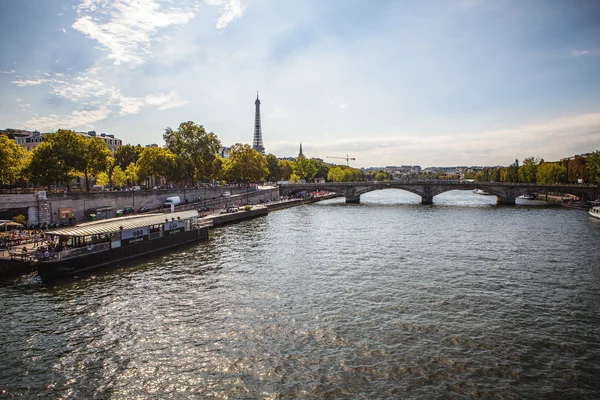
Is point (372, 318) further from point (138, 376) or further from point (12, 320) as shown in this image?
point (12, 320)

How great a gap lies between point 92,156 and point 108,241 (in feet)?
82.0

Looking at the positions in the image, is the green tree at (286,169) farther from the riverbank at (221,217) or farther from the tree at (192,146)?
the tree at (192,146)

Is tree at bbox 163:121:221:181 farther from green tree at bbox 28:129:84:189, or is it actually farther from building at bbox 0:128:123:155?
building at bbox 0:128:123:155

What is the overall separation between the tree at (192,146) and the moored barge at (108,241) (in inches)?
1426

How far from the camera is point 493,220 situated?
58.0m

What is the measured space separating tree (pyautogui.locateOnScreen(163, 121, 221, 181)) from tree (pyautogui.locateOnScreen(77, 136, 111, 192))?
69.9 ft

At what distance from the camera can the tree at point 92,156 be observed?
1954 inches

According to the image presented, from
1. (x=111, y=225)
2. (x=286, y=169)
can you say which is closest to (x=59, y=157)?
(x=111, y=225)

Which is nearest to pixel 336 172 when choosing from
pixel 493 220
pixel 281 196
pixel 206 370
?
pixel 281 196

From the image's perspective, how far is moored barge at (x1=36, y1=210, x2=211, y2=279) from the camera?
26766 millimetres

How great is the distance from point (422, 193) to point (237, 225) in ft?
175

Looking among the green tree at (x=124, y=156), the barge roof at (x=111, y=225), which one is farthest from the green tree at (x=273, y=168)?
the barge roof at (x=111, y=225)

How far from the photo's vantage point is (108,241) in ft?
102

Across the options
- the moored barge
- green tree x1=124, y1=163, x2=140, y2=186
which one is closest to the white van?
green tree x1=124, y1=163, x2=140, y2=186
